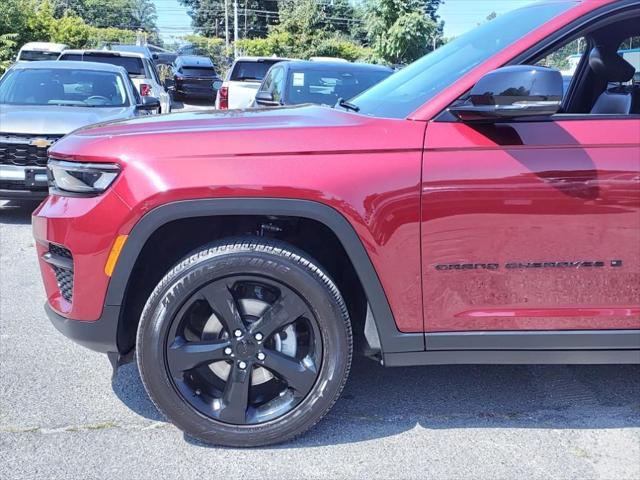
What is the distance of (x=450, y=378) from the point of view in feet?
11.7

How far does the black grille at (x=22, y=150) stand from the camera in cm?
669

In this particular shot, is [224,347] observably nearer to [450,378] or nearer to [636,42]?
[450,378]

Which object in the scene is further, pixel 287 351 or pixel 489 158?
pixel 287 351

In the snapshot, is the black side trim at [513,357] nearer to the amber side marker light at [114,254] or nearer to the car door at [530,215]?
the car door at [530,215]

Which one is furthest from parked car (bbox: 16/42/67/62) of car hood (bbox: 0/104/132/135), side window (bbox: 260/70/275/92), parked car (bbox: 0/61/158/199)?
car hood (bbox: 0/104/132/135)

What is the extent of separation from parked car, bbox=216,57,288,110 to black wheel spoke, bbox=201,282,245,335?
30.1 feet

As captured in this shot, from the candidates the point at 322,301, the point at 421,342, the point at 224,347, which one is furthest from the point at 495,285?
the point at 224,347

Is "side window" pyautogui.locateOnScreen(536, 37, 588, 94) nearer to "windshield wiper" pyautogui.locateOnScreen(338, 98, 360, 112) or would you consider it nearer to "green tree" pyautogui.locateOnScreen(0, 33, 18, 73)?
"windshield wiper" pyautogui.locateOnScreen(338, 98, 360, 112)

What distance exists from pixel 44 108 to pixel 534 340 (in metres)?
6.35

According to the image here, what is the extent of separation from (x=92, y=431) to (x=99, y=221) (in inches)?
39.4

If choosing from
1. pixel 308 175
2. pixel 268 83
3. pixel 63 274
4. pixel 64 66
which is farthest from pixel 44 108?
pixel 308 175

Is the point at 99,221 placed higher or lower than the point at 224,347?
higher

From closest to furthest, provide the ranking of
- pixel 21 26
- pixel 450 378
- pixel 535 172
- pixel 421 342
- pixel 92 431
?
pixel 535 172 → pixel 421 342 → pixel 92 431 → pixel 450 378 → pixel 21 26

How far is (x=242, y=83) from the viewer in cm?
1305
